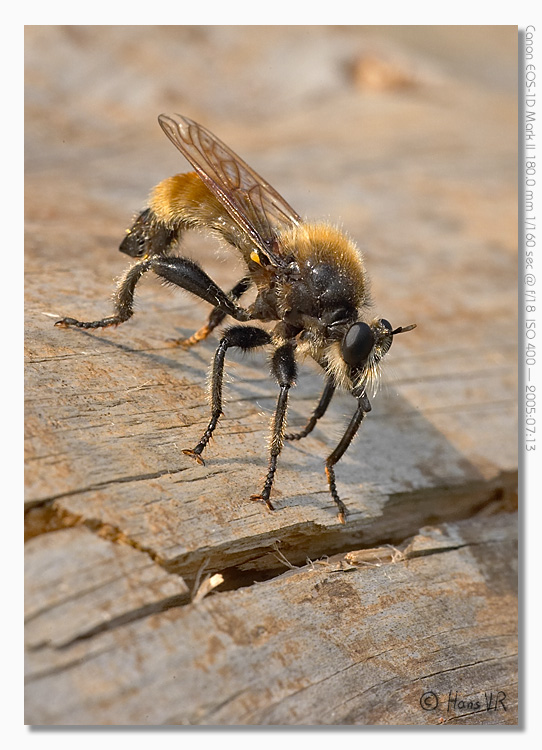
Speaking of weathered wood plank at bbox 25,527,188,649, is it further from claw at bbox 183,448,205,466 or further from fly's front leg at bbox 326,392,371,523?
fly's front leg at bbox 326,392,371,523

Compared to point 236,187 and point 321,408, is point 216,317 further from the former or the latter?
point 321,408

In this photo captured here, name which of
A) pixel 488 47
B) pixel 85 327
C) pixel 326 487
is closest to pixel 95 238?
pixel 85 327

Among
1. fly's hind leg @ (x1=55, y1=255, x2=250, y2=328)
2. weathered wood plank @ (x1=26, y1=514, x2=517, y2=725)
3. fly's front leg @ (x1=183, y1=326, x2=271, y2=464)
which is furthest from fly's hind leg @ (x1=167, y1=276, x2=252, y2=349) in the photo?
weathered wood plank @ (x1=26, y1=514, x2=517, y2=725)

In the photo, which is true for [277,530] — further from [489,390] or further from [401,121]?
[401,121]

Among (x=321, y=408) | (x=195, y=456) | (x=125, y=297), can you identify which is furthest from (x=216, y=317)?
(x=195, y=456)

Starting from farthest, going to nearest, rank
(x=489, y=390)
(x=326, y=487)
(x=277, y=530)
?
(x=489, y=390), (x=326, y=487), (x=277, y=530)

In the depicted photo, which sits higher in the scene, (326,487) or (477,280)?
(477,280)
